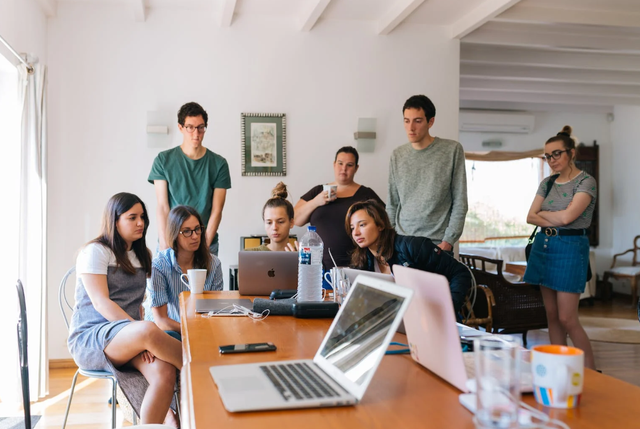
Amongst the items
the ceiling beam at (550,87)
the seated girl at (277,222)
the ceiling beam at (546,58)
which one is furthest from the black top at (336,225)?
the ceiling beam at (550,87)

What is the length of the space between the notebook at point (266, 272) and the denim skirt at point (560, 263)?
1859 mm

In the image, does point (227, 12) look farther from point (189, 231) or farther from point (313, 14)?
point (189, 231)

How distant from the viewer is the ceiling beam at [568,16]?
442cm

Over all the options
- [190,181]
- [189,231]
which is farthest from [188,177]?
[189,231]

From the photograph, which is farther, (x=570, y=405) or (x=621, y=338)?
(x=621, y=338)

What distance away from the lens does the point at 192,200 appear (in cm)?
362

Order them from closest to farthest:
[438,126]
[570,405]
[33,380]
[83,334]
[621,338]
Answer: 1. [570,405]
2. [83,334]
3. [33,380]
4. [438,126]
5. [621,338]

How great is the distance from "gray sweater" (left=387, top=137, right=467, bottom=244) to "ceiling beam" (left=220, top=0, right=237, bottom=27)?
178 cm

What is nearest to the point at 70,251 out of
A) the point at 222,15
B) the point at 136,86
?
the point at 136,86

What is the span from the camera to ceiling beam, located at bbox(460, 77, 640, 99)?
694 centimetres

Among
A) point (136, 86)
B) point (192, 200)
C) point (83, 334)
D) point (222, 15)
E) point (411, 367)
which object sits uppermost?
point (222, 15)

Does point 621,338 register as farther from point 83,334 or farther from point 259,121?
point 83,334

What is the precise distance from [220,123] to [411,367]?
3.61m

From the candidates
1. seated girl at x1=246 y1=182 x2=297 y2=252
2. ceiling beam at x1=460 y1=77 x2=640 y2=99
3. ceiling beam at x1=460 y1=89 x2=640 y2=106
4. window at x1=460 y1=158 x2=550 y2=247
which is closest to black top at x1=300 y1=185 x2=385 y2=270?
seated girl at x1=246 y1=182 x2=297 y2=252
